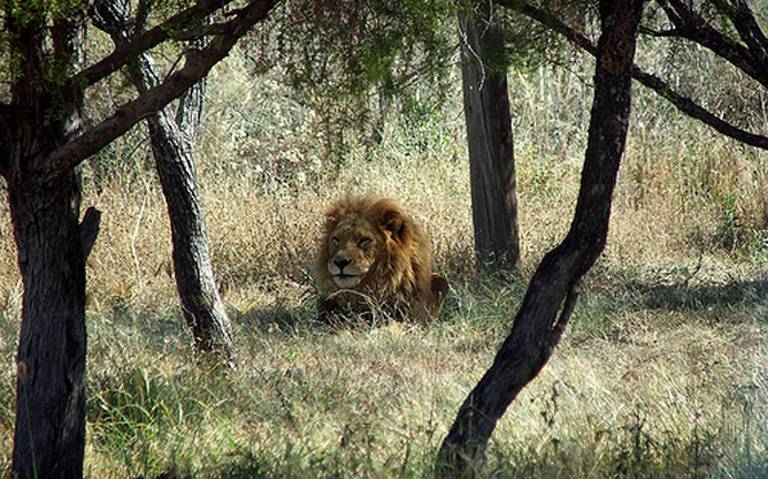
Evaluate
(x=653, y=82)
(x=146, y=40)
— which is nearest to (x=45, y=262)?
(x=146, y=40)

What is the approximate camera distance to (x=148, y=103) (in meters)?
4.44

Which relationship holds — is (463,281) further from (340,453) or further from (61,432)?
(61,432)

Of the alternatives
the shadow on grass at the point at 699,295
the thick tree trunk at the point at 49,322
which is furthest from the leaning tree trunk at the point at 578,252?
the shadow on grass at the point at 699,295

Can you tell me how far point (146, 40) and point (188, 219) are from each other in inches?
93.2

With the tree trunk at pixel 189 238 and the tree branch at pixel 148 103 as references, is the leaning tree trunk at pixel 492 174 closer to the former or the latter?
the tree trunk at pixel 189 238

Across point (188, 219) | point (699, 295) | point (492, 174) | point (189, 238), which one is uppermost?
point (492, 174)

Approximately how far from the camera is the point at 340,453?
16.6 ft

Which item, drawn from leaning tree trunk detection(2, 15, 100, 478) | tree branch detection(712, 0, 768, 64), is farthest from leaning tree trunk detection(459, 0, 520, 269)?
leaning tree trunk detection(2, 15, 100, 478)

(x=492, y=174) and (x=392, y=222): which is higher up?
(x=492, y=174)

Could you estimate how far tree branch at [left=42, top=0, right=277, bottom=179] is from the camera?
438cm

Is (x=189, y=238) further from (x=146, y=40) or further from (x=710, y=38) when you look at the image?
(x=710, y=38)

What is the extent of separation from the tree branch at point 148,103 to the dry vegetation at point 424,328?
1.27 m

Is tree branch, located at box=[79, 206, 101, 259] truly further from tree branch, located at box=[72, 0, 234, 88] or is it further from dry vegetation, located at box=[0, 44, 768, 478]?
dry vegetation, located at box=[0, 44, 768, 478]

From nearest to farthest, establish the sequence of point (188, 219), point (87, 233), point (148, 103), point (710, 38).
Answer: point (148, 103)
point (87, 233)
point (188, 219)
point (710, 38)
